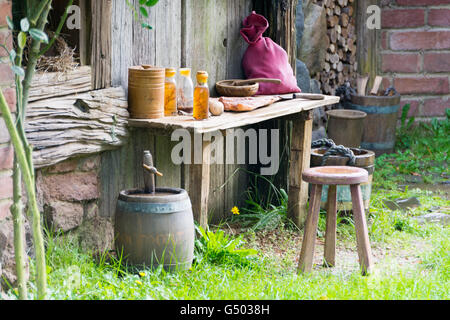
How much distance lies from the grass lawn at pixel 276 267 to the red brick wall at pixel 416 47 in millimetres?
2663

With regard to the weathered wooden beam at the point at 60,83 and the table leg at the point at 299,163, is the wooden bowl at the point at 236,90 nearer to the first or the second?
the table leg at the point at 299,163

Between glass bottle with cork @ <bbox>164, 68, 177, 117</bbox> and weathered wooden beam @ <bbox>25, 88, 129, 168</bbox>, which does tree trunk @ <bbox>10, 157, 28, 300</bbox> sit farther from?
→ glass bottle with cork @ <bbox>164, 68, 177, 117</bbox>

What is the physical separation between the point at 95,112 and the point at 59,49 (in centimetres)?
40

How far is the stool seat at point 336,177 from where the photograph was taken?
13.3 ft

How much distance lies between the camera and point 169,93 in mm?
4270

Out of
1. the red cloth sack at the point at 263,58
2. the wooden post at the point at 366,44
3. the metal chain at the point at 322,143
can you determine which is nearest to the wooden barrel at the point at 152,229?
the red cloth sack at the point at 263,58

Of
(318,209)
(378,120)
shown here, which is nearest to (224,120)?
(318,209)

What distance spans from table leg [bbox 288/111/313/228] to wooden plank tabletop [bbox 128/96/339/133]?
0.23 metres

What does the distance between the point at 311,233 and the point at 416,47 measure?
16.4 feet

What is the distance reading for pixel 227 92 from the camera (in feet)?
15.9

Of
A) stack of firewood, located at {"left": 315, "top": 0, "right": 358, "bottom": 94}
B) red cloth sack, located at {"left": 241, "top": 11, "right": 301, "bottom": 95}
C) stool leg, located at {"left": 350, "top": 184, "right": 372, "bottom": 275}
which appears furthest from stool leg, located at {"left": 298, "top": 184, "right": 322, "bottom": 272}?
stack of firewood, located at {"left": 315, "top": 0, "right": 358, "bottom": 94}

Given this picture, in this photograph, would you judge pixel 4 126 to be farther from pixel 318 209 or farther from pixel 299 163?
pixel 299 163

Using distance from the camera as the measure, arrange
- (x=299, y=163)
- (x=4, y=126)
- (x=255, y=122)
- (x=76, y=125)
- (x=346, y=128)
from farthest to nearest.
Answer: (x=346, y=128) < (x=299, y=163) < (x=255, y=122) < (x=76, y=125) < (x=4, y=126)

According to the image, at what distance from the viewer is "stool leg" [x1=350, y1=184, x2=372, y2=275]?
4.12 meters
